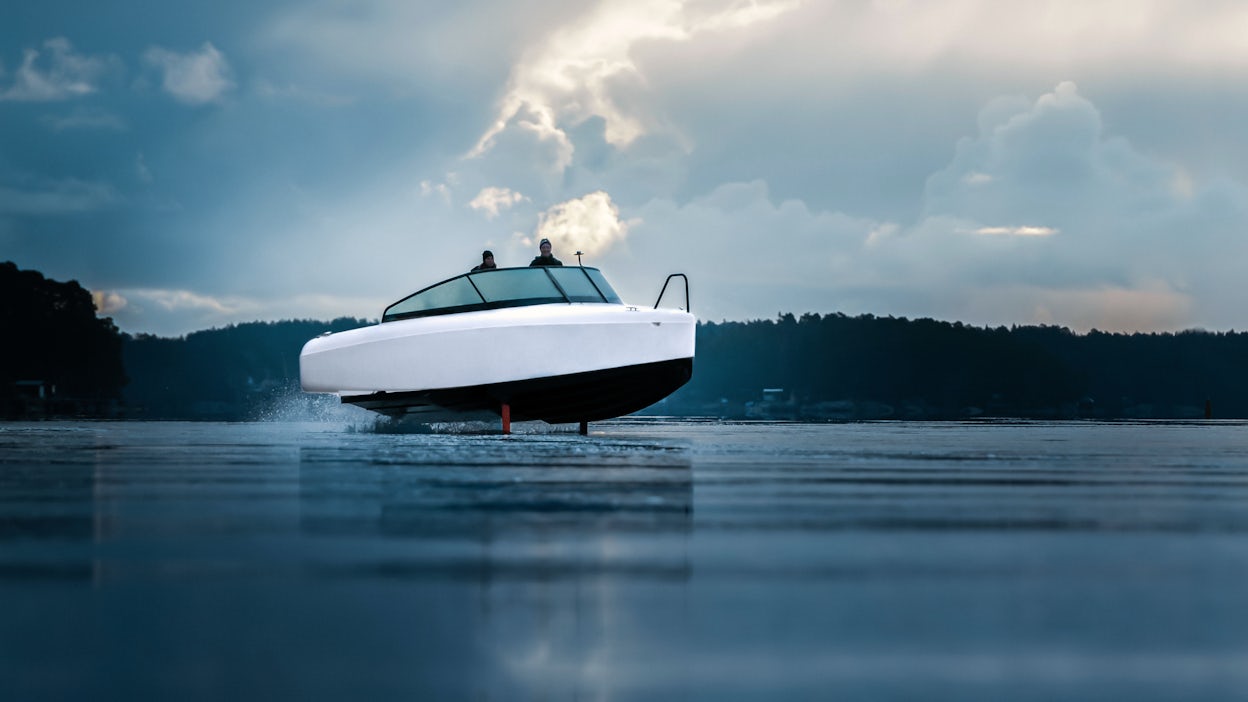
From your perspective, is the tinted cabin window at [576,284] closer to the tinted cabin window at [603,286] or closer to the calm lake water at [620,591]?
the tinted cabin window at [603,286]

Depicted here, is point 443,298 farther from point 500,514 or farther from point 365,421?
point 500,514

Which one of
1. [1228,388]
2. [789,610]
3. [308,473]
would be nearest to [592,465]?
[308,473]

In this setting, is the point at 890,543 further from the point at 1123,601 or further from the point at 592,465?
the point at 592,465

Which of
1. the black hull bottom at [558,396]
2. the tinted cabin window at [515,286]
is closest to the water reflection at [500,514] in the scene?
the black hull bottom at [558,396]

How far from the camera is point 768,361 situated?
407 ft

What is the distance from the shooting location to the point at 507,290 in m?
16.1

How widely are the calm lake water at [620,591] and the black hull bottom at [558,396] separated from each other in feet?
27.3

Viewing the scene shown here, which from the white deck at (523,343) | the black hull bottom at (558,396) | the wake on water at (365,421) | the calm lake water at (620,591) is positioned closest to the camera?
the calm lake water at (620,591)

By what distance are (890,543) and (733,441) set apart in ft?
32.7

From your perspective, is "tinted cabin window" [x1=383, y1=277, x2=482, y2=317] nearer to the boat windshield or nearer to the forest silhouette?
the boat windshield

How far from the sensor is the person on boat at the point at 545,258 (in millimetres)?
16672

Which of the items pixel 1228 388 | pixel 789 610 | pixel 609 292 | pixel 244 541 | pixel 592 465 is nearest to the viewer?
pixel 789 610

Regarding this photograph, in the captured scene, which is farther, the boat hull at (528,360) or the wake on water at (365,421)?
the wake on water at (365,421)

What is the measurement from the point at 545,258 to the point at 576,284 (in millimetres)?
693
